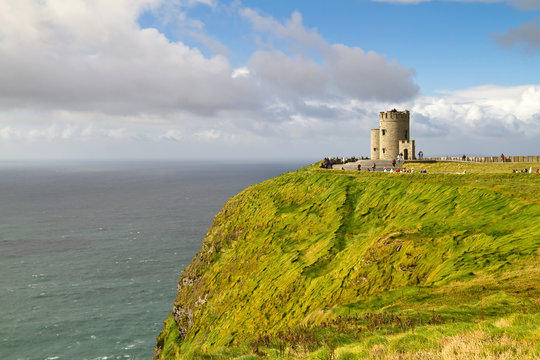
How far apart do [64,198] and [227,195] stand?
259 feet

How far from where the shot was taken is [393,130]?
6700cm

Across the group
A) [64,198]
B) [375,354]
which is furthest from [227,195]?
[375,354]

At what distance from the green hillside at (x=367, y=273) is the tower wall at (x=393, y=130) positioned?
30.0 metres

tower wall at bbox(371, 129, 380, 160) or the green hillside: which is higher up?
tower wall at bbox(371, 129, 380, 160)

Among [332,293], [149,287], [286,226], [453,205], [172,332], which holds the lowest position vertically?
[149,287]

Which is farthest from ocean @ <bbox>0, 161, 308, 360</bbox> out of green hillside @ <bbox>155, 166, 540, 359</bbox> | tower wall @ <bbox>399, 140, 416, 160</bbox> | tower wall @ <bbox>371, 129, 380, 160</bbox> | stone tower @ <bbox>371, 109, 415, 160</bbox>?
tower wall @ <bbox>399, 140, 416, 160</bbox>

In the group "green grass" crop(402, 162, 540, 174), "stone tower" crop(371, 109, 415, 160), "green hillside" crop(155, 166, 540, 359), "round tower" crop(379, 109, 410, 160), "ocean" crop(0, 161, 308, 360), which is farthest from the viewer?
"round tower" crop(379, 109, 410, 160)

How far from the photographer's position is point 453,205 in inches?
938

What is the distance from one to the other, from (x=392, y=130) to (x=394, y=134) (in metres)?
0.86

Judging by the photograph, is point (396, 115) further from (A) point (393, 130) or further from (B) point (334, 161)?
(B) point (334, 161)

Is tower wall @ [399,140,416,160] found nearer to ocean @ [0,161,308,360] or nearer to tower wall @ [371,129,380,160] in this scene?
tower wall @ [371,129,380,160]

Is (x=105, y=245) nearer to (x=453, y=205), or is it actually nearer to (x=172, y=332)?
(x=172, y=332)

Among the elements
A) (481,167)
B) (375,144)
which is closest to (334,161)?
(375,144)

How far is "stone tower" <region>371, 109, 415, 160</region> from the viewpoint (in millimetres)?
66656
